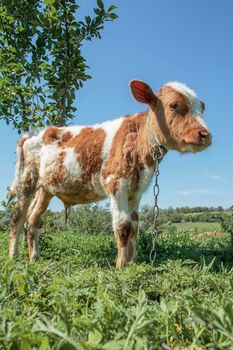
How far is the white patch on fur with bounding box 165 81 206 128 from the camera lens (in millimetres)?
5285

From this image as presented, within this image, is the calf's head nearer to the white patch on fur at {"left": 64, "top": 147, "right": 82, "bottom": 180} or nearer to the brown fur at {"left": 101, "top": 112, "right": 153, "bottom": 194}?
the brown fur at {"left": 101, "top": 112, "right": 153, "bottom": 194}

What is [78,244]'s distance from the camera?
900 cm

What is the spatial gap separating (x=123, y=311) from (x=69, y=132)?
517 cm

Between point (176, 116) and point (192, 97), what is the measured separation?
0.36m

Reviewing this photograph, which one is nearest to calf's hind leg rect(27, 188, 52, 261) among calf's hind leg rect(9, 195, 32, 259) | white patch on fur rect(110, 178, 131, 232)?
calf's hind leg rect(9, 195, 32, 259)

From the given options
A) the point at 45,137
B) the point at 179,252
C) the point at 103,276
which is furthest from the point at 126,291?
the point at 45,137

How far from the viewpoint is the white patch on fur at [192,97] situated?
5285mm

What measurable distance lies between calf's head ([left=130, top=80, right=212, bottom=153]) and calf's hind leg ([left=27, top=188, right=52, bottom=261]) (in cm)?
268

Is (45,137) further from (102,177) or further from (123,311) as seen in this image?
(123,311)

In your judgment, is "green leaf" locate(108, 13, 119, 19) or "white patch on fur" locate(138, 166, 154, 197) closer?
"white patch on fur" locate(138, 166, 154, 197)

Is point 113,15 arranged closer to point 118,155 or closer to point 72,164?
point 72,164

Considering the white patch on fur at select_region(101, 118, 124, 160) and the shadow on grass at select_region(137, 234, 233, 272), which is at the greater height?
the white patch on fur at select_region(101, 118, 124, 160)

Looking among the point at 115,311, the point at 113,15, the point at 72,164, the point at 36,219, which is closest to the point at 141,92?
the point at 72,164

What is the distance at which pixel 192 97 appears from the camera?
5.46 meters
